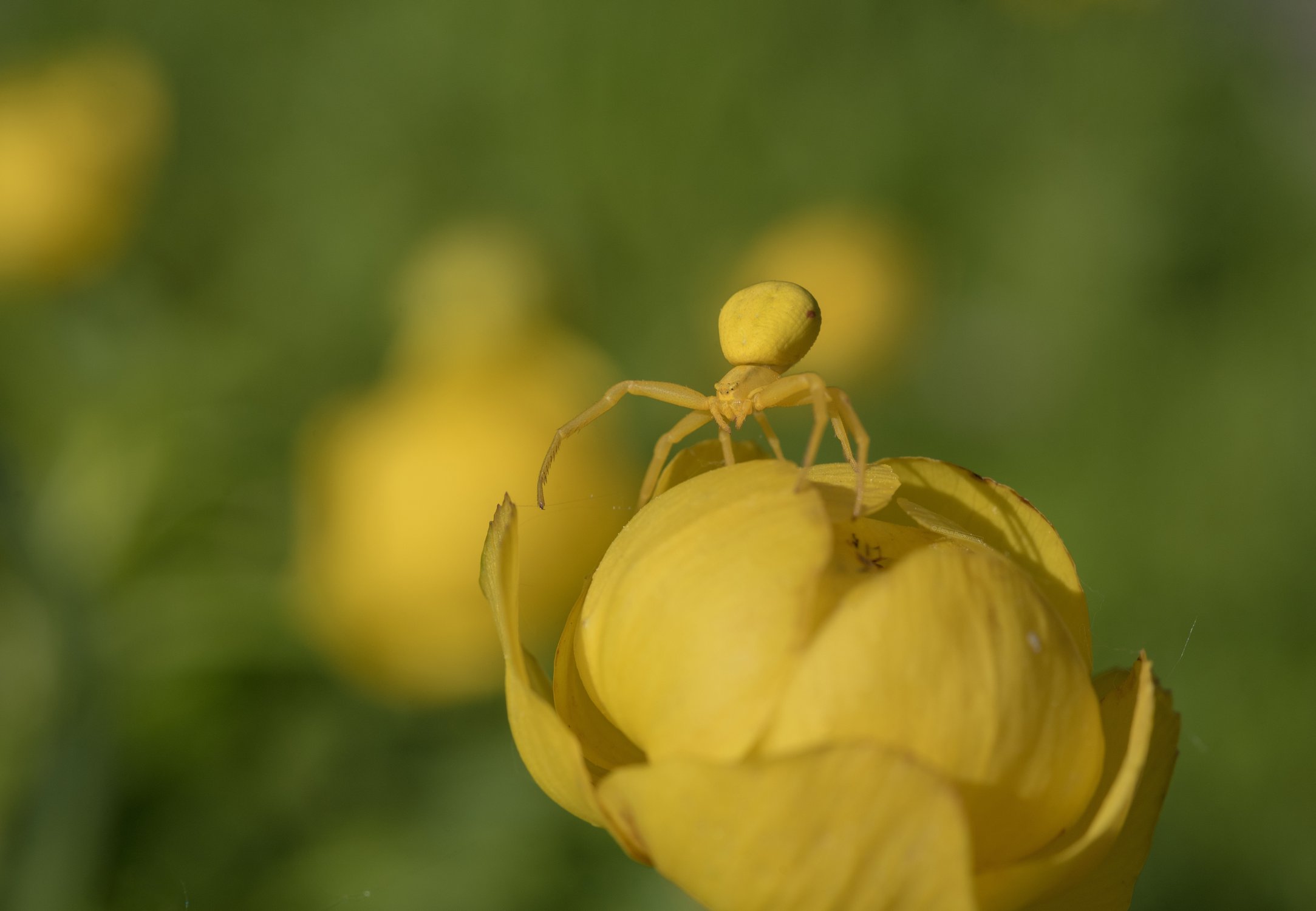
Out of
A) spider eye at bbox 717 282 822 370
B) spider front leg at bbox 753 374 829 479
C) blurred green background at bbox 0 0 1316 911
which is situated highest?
spider eye at bbox 717 282 822 370

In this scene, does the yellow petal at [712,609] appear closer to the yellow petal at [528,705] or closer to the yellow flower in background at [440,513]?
the yellow petal at [528,705]

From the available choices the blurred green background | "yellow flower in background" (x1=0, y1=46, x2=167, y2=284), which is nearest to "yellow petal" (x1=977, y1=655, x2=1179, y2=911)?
the blurred green background

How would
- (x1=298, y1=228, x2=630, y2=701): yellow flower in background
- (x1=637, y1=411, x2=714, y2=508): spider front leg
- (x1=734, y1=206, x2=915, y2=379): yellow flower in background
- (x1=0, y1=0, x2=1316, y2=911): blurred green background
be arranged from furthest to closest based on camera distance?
(x1=734, y1=206, x2=915, y2=379): yellow flower in background < (x1=0, y1=0, x2=1316, y2=911): blurred green background < (x1=298, y1=228, x2=630, y2=701): yellow flower in background < (x1=637, y1=411, x2=714, y2=508): spider front leg

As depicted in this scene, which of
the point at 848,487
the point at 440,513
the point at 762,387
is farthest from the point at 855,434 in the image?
the point at 440,513

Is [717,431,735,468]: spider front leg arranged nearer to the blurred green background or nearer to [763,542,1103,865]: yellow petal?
[763,542,1103,865]: yellow petal

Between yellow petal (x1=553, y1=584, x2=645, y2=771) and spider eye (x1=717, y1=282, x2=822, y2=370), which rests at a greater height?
spider eye (x1=717, y1=282, x2=822, y2=370)

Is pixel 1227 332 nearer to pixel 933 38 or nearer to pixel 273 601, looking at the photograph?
pixel 933 38

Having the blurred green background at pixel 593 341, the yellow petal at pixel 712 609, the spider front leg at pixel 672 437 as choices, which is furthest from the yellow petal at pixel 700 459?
the blurred green background at pixel 593 341
